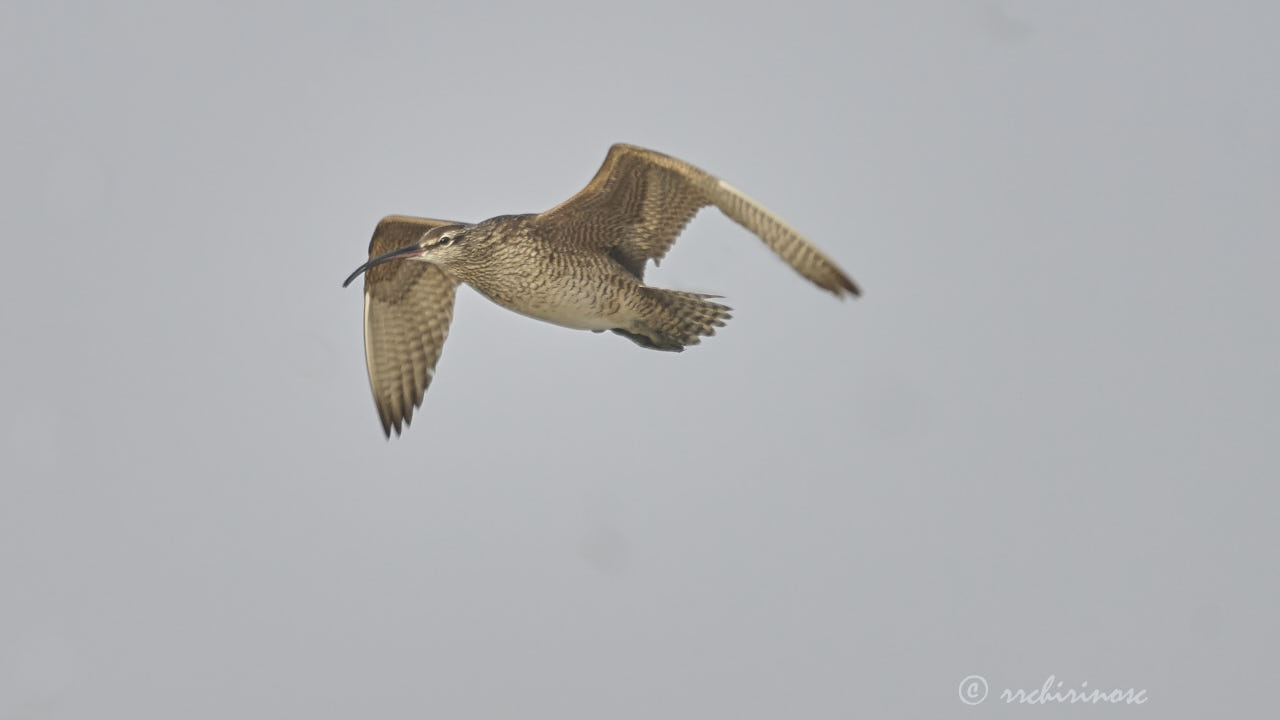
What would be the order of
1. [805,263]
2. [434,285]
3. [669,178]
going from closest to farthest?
[805,263], [669,178], [434,285]

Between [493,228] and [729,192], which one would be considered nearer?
[729,192]

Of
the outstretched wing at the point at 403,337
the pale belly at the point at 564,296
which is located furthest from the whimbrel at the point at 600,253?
the outstretched wing at the point at 403,337

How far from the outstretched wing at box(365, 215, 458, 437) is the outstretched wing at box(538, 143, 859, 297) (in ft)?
8.61

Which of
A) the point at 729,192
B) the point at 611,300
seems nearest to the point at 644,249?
the point at 611,300

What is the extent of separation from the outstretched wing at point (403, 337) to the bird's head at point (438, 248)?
174 cm

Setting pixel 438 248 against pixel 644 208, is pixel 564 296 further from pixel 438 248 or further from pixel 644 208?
Answer: pixel 438 248

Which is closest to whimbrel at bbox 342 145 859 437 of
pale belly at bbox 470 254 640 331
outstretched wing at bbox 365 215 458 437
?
pale belly at bbox 470 254 640 331

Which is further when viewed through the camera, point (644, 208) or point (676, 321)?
point (676, 321)

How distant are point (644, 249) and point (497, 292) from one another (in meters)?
1.38

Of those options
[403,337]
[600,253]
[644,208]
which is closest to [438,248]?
[600,253]

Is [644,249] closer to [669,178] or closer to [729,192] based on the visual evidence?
[669,178]

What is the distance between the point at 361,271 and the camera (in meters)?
16.6

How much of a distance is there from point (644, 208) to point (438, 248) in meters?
1.88

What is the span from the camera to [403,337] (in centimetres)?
1802
